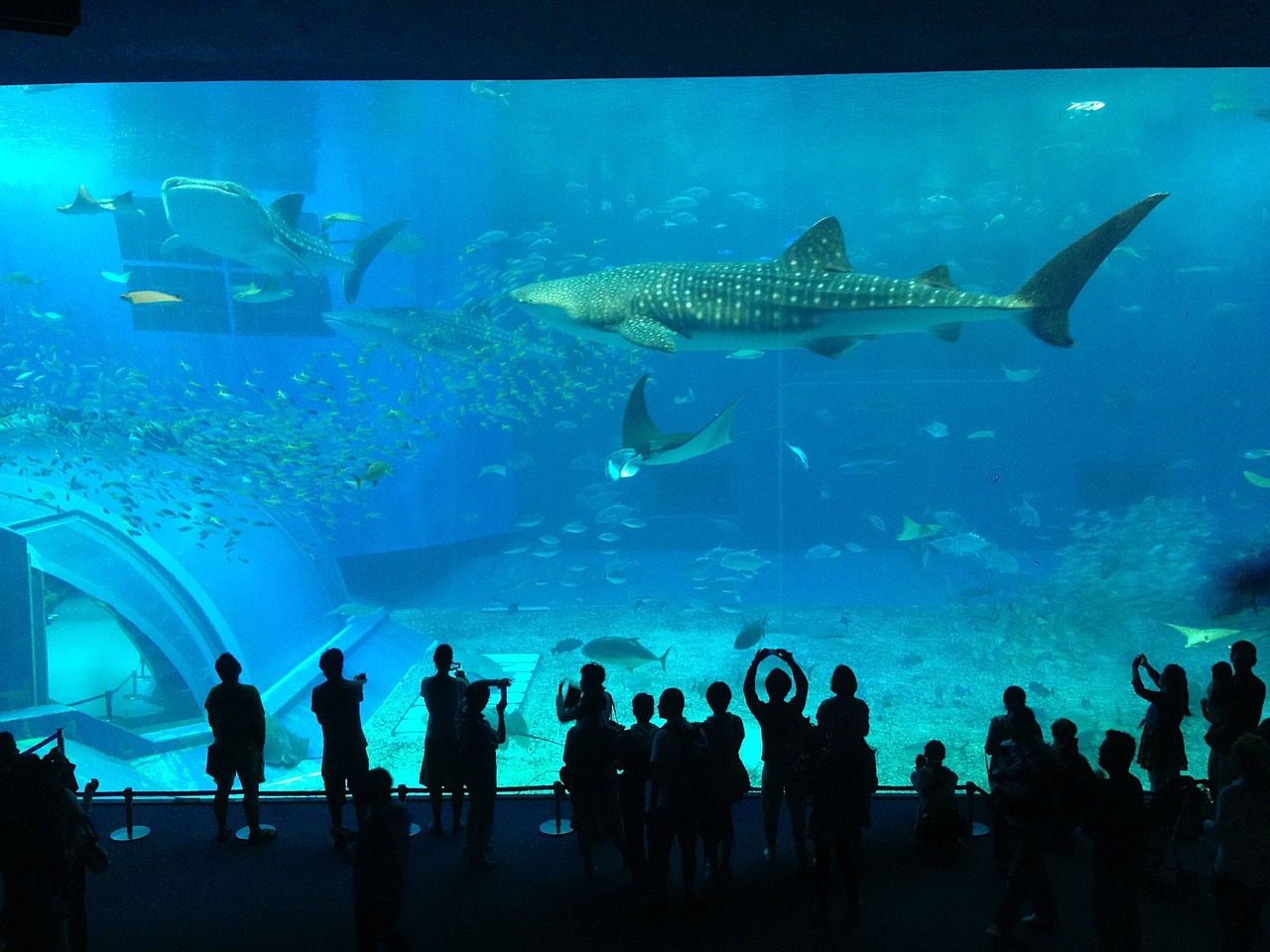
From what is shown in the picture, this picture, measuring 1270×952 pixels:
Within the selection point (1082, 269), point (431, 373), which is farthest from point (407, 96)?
→ point (1082, 269)

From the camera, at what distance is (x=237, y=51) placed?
4301 mm

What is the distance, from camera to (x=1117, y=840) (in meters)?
2.67

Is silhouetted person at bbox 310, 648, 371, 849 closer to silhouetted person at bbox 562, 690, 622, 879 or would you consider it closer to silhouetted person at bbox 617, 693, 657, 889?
silhouetted person at bbox 562, 690, 622, 879

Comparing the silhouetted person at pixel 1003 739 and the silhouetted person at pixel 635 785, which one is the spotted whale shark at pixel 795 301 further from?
the silhouetted person at pixel 635 785

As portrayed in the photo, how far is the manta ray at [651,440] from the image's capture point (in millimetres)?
8141

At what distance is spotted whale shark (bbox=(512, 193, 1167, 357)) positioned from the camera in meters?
5.53

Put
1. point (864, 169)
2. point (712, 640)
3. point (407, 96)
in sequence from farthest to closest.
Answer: point (864, 169) < point (407, 96) < point (712, 640)

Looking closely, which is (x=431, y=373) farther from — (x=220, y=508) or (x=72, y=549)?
(x=72, y=549)

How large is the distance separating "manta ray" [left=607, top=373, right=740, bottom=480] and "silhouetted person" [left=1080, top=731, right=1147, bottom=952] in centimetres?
548

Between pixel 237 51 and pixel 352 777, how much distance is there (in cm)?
402

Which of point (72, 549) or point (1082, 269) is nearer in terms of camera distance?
point (1082, 269)

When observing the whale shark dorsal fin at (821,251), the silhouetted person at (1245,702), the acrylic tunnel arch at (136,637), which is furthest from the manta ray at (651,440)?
the acrylic tunnel arch at (136,637)

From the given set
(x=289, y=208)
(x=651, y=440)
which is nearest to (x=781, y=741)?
(x=651, y=440)

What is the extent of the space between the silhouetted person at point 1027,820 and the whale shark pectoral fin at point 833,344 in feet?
13.7
